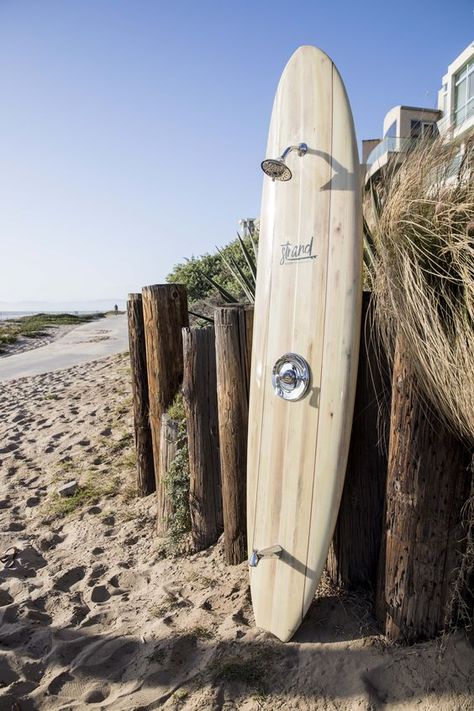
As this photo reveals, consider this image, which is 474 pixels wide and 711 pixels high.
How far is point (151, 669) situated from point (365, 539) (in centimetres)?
102

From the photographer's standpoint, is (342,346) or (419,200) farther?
(342,346)

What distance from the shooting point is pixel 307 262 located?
2.11m

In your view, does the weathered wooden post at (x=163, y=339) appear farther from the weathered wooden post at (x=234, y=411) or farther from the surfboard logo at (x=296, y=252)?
the surfboard logo at (x=296, y=252)

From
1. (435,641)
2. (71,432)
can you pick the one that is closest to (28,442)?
(71,432)

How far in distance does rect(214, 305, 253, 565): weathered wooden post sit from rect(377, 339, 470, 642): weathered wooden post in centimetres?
81

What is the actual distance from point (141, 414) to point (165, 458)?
0.65m

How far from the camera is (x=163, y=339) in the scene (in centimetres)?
324

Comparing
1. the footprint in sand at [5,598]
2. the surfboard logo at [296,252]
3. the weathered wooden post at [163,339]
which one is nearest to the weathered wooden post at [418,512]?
the surfboard logo at [296,252]

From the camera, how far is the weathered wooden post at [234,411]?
246 cm

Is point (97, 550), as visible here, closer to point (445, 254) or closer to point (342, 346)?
point (342, 346)

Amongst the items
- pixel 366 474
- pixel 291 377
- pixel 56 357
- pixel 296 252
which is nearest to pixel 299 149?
pixel 296 252

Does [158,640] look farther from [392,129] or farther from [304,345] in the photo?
[392,129]

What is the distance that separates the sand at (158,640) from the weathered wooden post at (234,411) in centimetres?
22

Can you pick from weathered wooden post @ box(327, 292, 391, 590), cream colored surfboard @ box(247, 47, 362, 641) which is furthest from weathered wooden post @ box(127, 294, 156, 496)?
weathered wooden post @ box(327, 292, 391, 590)
